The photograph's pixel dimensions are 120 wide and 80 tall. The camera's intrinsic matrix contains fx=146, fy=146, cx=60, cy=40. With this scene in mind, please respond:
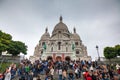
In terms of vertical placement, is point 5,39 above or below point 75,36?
below

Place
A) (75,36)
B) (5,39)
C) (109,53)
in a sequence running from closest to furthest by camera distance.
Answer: (5,39) < (109,53) < (75,36)

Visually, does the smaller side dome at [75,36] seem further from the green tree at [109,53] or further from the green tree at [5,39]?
the green tree at [5,39]

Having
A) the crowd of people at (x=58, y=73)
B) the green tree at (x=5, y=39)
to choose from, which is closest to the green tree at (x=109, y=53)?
the crowd of people at (x=58, y=73)

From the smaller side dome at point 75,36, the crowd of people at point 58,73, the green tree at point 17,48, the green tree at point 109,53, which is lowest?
the crowd of people at point 58,73

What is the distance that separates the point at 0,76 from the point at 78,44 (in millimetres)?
53764

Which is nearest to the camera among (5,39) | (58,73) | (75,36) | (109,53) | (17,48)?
(58,73)

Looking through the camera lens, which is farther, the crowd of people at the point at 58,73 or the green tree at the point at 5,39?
the green tree at the point at 5,39

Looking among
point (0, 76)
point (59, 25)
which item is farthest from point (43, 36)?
point (0, 76)

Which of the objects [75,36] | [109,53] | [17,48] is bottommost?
[109,53]

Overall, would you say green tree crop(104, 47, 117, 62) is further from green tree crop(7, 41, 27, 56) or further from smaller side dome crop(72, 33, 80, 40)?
green tree crop(7, 41, 27, 56)

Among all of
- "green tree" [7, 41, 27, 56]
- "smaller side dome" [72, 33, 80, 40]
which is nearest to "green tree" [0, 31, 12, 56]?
"green tree" [7, 41, 27, 56]

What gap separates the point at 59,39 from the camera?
55.2 m

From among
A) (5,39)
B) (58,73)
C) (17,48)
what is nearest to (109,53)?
(17,48)

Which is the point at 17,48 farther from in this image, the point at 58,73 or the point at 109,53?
the point at 58,73
